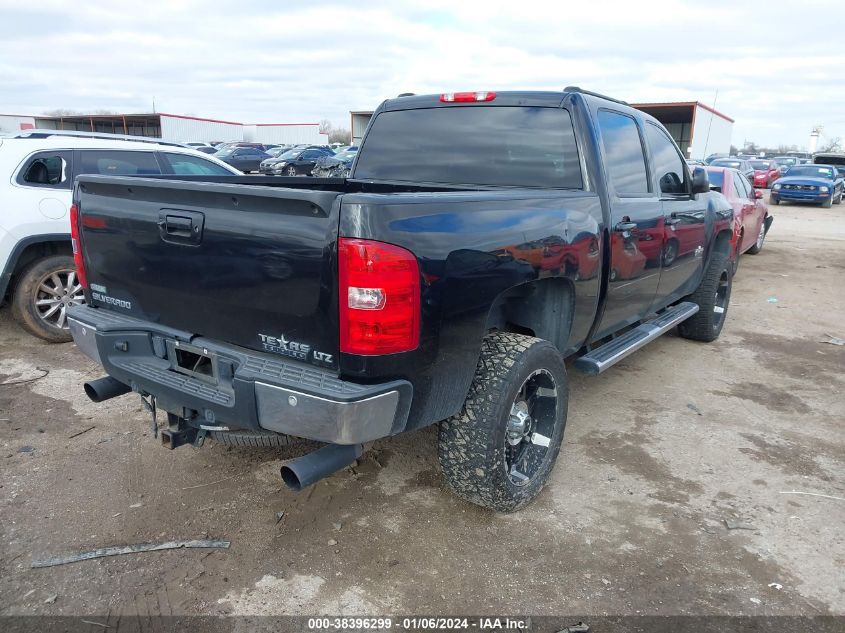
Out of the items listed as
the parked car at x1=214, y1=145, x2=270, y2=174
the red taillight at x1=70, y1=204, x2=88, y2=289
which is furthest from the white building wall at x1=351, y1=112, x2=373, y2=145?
the red taillight at x1=70, y1=204, x2=88, y2=289

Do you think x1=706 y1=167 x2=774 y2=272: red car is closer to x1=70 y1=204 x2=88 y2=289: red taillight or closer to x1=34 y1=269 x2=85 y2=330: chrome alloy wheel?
x1=34 y1=269 x2=85 y2=330: chrome alloy wheel

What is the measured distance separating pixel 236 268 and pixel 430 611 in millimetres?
1591

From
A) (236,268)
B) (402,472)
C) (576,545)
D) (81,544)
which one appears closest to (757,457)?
(576,545)

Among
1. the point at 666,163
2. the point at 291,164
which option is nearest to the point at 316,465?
the point at 666,163

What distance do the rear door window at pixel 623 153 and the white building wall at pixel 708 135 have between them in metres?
30.2

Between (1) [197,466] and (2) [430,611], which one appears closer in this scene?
(2) [430,611]

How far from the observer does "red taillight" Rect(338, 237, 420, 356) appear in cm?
224

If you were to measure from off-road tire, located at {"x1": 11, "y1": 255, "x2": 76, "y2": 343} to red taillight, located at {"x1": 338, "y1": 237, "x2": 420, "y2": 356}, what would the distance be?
14.5ft

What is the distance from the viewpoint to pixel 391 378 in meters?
2.39

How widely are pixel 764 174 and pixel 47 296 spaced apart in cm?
3219

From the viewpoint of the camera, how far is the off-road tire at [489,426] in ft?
9.31

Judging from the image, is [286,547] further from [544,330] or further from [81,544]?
[544,330]

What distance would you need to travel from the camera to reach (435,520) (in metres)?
3.18

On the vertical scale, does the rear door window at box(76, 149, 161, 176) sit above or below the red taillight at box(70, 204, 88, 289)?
above
